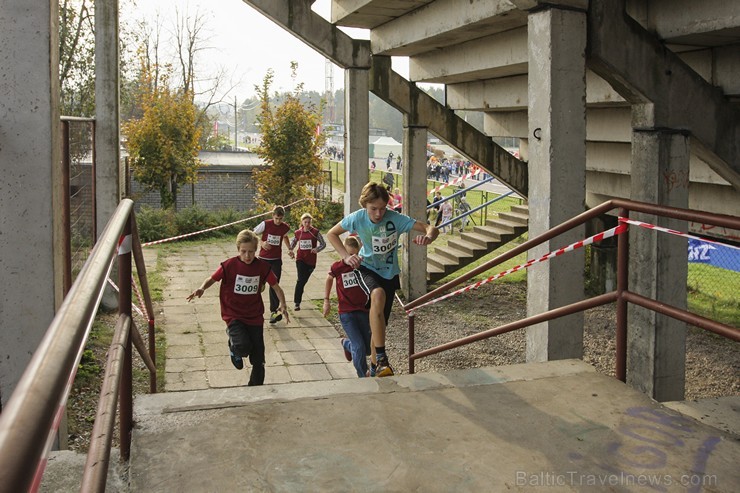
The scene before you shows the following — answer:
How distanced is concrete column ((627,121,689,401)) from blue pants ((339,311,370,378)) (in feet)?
9.65

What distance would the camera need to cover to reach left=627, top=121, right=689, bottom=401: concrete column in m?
7.70

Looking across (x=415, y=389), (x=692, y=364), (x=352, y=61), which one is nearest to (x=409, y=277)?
(x=352, y=61)

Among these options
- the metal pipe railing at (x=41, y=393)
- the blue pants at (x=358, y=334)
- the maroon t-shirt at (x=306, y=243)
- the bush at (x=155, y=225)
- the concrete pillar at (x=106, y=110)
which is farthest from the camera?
the bush at (x=155, y=225)

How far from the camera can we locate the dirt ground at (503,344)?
1003 centimetres

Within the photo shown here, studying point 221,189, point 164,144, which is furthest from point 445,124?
point 221,189

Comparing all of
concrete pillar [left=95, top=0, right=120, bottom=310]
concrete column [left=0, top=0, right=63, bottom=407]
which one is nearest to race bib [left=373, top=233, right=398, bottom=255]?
concrete column [left=0, top=0, right=63, bottom=407]

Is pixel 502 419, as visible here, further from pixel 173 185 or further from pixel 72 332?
pixel 173 185

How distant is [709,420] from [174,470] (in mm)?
2700

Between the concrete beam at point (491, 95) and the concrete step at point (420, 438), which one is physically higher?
the concrete beam at point (491, 95)

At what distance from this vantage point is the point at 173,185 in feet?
73.5

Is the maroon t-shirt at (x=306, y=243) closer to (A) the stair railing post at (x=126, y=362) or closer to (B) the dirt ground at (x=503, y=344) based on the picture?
(B) the dirt ground at (x=503, y=344)

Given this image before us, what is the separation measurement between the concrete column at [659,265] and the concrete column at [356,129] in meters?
6.20

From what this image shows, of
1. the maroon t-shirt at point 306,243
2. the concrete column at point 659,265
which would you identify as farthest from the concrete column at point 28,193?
the maroon t-shirt at point 306,243

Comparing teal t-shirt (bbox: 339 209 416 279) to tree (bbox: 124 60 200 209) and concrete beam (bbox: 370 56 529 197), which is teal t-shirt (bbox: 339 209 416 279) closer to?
concrete beam (bbox: 370 56 529 197)
